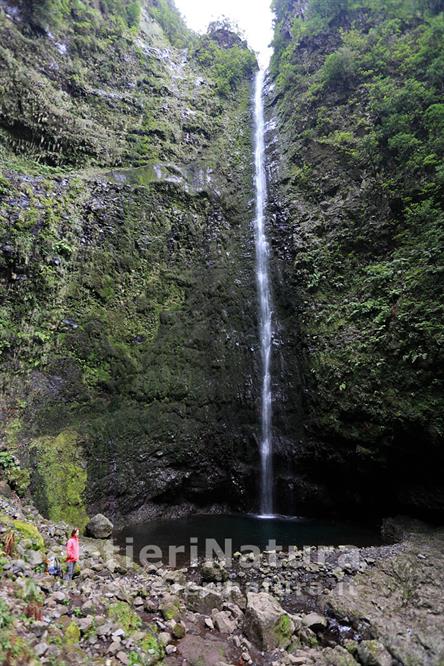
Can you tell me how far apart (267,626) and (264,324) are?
31.1 ft

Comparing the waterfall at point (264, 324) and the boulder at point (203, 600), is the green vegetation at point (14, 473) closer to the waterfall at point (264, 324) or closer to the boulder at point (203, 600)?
the boulder at point (203, 600)

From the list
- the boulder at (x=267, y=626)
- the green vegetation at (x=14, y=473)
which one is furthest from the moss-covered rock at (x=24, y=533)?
the boulder at (x=267, y=626)

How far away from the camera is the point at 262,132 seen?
20.1 m

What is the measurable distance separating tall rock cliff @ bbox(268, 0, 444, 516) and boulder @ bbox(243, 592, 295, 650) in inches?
227

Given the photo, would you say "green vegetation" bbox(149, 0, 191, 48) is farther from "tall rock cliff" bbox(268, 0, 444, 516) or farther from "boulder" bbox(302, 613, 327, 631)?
"boulder" bbox(302, 613, 327, 631)

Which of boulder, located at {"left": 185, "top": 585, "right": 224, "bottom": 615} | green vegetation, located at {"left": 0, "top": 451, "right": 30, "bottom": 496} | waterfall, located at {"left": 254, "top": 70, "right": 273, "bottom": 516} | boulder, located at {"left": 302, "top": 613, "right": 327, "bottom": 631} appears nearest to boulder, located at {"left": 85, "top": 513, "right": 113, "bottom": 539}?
green vegetation, located at {"left": 0, "top": 451, "right": 30, "bottom": 496}

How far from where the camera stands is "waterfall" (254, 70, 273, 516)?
1173 centimetres

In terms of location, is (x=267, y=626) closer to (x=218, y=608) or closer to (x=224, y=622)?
(x=224, y=622)

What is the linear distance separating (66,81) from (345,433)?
52.8ft

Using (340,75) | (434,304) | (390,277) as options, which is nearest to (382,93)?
(340,75)

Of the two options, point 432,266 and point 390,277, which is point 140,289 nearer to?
point 390,277

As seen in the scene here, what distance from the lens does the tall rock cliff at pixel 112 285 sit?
991 centimetres

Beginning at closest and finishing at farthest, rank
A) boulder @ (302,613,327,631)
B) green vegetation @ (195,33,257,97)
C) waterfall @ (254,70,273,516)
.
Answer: boulder @ (302,613,327,631), waterfall @ (254,70,273,516), green vegetation @ (195,33,257,97)

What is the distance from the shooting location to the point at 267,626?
5.12 metres
